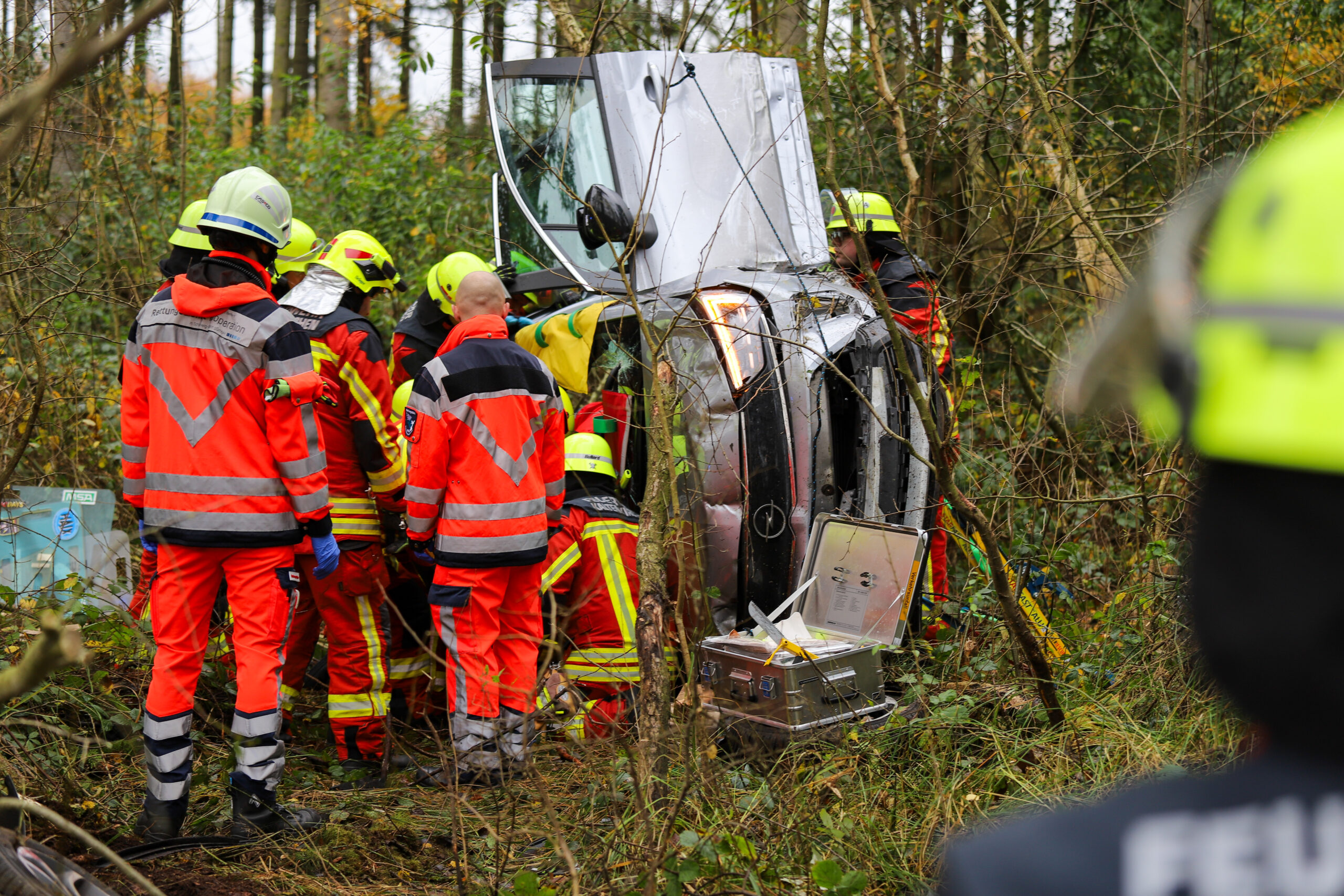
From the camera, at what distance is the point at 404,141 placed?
1180 cm

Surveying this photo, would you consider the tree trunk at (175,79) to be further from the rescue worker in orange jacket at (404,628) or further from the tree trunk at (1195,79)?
the tree trunk at (1195,79)

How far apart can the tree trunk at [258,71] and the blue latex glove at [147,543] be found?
38.4 feet

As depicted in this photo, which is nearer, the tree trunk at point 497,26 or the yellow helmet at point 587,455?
the yellow helmet at point 587,455

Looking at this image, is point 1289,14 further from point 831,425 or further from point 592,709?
point 592,709

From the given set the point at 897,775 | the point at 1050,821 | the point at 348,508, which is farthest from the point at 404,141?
the point at 1050,821

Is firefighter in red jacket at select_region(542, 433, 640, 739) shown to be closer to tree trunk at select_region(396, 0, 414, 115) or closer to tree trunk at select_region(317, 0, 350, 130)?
tree trunk at select_region(396, 0, 414, 115)

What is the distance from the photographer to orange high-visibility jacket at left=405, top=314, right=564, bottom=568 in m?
4.47

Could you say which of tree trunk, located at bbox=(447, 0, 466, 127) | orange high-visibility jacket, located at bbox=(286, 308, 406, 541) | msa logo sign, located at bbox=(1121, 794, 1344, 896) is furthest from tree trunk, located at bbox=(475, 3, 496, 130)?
msa logo sign, located at bbox=(1121, 794, 1344, 896)

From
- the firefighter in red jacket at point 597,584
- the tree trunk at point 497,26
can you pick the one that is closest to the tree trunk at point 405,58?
the tree trunk at point 497,26

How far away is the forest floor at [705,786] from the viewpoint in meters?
2.89

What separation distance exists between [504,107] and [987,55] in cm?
326

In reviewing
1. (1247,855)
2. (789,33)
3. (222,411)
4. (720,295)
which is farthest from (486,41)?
(1247,855)

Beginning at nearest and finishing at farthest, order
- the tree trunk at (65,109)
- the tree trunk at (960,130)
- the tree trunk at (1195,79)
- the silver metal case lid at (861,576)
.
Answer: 1. the silver metal case lid at (861,576)
2. the tree trunk at (65,109)
3. the tree trunk at (1195,79)
4. the tree trunk at (960,130)

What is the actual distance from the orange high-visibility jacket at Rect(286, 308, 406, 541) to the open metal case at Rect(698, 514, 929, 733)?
1.57 meters
